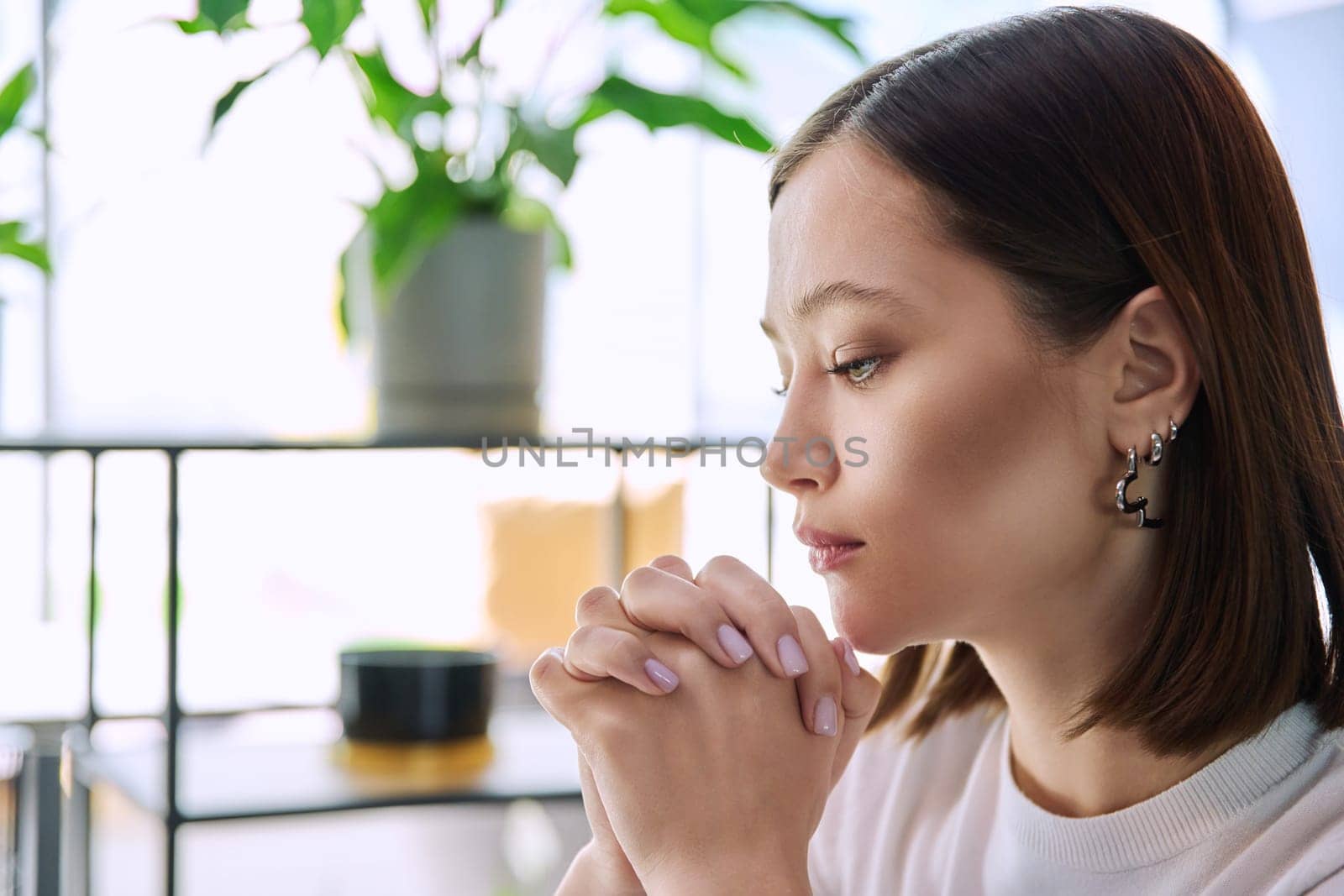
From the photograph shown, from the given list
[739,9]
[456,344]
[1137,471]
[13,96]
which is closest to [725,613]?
[1137,471]

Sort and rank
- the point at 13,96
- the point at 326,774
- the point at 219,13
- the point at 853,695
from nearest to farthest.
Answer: the point at 853,695
the point at 219,13
the point at 326,774
the point at 13,96

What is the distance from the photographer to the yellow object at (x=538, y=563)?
2559mm

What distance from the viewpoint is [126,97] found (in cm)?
218

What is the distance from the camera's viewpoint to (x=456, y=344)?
50.6 inches

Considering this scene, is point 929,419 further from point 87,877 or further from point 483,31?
point 87,877

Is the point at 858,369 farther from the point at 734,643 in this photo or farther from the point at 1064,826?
the point at 1064,826

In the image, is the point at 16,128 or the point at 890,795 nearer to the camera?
the point at 890,795

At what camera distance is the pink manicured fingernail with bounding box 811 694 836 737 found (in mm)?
746

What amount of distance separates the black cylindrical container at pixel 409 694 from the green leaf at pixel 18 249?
20.9 inches

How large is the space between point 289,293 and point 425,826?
116 cm

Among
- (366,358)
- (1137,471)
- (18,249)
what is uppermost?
(18,249)

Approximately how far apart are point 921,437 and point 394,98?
820mm

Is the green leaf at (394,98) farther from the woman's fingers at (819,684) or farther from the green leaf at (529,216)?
the woman's fingers at (819,684)

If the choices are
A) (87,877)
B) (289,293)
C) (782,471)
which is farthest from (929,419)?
(289,293)
